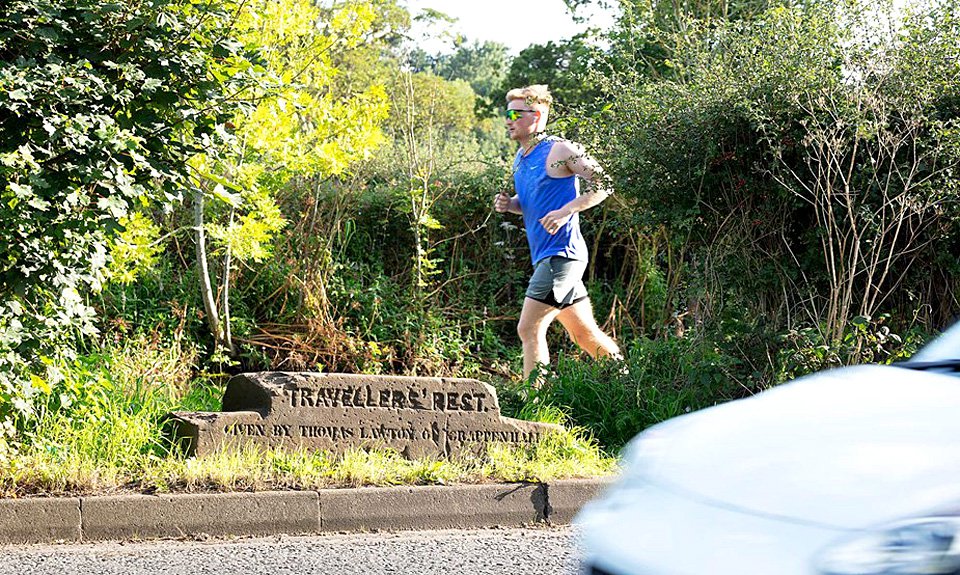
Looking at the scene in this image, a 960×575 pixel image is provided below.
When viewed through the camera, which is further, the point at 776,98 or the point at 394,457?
the point at 776,98

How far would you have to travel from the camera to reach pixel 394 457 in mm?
6781

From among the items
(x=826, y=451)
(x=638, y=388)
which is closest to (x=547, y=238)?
(x=638, y=388)

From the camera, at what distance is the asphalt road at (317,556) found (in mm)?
5121

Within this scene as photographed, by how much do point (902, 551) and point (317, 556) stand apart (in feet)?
12.0

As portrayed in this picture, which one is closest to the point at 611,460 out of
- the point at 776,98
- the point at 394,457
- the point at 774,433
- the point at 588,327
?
the point at 394,457

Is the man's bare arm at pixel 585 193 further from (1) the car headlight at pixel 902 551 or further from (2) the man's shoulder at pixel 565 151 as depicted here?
(1) the car headlight at pixel 902 551

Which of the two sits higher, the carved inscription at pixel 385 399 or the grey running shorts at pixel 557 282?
the grey running shorts at pixel 557 282

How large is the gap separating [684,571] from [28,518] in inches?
159

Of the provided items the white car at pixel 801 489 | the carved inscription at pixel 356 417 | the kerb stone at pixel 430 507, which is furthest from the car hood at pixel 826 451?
the carved inscription at pixel 356 417

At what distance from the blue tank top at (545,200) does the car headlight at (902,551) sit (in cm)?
661

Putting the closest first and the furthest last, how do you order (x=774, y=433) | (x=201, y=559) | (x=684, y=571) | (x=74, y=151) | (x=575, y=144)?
(x=684, y=571), (x=774, y=433), (x=201, y=559), (x=74, y=151), (x=575, y=144)

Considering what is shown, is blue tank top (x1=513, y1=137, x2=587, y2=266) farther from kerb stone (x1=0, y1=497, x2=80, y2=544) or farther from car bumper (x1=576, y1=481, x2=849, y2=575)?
car bumper (x1=576, y1=481, x2=849, y2=575)

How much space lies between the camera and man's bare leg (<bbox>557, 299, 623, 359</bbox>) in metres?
8.84

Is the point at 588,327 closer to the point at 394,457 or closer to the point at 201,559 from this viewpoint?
the point at 394,457
